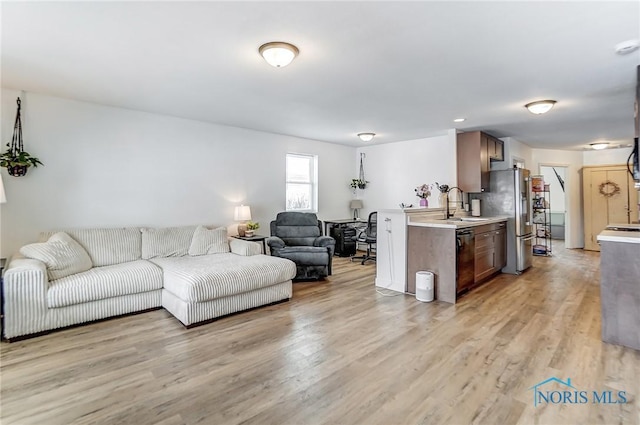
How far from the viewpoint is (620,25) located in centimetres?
222

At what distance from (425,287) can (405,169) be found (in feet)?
11.1

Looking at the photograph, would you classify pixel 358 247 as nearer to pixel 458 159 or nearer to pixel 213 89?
pixel 458 159

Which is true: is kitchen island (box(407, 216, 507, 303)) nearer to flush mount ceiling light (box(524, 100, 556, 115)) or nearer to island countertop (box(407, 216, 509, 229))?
island countertop (box(407, 216, 509, 229))

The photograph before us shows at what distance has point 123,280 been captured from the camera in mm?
3262

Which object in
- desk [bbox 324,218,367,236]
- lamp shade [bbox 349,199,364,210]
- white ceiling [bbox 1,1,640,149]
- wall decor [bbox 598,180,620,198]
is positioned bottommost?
desk [bbox 324,218,367,236]

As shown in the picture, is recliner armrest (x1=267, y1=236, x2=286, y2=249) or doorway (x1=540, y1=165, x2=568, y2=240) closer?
recliner armrest (x1=267, y1=236, x2=286, y2=249)

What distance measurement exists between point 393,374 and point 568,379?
1174mm

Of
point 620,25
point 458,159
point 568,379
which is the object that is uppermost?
point 620,25

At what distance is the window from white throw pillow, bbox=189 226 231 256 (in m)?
2.04

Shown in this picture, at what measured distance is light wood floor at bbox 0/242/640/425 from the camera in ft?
6.07

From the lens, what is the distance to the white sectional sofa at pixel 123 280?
2816 millimetres

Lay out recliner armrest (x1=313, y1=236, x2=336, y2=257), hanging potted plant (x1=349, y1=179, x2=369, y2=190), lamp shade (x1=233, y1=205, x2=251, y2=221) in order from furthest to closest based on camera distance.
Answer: hanging potted plant (x1=349, y1=179, x2=369, y2=190), lamp shade (x1=233, y1=205, x2=251, y2=221), recliner armrest (x1=313, y1=236, x2=336, y2=257)

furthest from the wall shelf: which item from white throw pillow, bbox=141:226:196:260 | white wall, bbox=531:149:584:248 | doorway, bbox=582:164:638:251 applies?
white throw pillow, bbox=141:226:196:260

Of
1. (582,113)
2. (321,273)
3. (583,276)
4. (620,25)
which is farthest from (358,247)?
(620,25)
